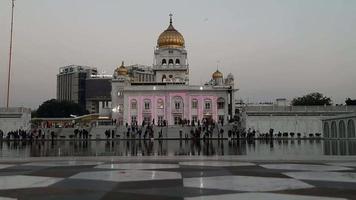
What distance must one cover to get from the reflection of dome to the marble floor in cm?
8587

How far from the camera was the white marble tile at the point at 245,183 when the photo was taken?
10562 mm

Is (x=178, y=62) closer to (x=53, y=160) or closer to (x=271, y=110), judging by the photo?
(x=271, y=110)

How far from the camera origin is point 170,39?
99.4 m

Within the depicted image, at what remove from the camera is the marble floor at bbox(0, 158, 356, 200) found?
941cm

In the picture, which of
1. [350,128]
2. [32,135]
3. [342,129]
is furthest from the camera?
[32,135]

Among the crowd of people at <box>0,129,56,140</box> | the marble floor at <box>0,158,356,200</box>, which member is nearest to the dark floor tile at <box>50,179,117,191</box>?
the marble floor at <box>0,158,356,200</box>

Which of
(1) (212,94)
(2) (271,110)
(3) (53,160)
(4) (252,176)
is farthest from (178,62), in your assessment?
(4) (252,176)

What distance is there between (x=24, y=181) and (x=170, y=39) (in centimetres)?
8894

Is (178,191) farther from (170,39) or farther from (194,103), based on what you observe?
(170,39)

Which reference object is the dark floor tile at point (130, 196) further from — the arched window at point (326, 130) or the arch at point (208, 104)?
the arch at point (208, 104)

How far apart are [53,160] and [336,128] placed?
43.3 m

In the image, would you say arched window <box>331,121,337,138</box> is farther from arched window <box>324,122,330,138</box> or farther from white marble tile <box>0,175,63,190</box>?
white marble tile <box>0,175,63,190</box>

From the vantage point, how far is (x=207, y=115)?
9238cm

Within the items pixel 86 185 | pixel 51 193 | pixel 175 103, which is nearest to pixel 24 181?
pixel 86 185
